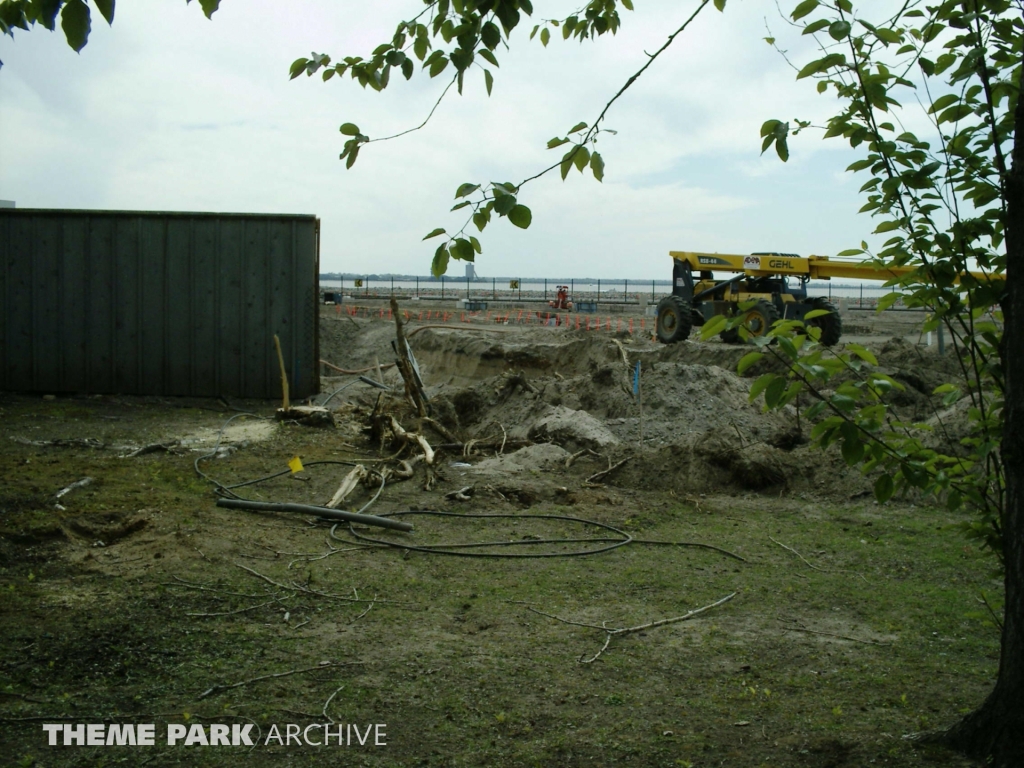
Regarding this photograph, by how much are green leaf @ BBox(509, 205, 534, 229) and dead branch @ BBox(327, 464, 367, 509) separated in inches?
205

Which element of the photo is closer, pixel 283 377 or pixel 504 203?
pixel 504 203

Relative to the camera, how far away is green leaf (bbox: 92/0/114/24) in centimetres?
204

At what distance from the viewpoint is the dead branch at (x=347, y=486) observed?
7401 millimetres

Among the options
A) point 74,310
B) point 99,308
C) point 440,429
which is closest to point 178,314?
point 99,308

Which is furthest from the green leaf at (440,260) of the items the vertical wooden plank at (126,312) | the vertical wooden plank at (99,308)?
the vertical wooden plank at (99,308)

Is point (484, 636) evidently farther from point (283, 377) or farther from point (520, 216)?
point (283, 377)

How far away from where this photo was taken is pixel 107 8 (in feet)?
6.72

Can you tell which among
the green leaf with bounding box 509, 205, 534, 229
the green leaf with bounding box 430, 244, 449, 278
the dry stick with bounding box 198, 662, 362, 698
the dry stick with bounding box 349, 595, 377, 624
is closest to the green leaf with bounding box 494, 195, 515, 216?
the green leaf with bounding box 509, 205, 534, 229

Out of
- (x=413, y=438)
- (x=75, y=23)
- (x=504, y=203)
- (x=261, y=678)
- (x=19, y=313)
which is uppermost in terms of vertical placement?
(x=75, y=23)

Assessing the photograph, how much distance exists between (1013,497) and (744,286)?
61.0ft

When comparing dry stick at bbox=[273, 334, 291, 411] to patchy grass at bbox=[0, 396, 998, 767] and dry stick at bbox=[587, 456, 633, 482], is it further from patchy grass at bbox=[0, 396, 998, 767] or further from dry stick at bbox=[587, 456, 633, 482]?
dry stick at bbox=[587, 456, 633, 482]

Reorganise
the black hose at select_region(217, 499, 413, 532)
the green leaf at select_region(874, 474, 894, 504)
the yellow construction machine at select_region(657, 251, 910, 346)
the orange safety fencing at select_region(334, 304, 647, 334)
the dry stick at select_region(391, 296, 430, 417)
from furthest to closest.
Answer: the orange safety fencing at select_region(334, 304, 647, 334) → the yellow construction machine at select_region(657, 251, 910, 346) → the dry stick at select_region(391, 296, 430, 417) → the black hose at select_region(217, 499, 413, 532) → the green leaf at select_region(874, 474, 894, 504)

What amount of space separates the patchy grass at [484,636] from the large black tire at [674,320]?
43.4 ft

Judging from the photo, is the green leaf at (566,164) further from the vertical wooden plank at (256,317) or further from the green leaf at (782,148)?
the vertical wooden plank at (256,317)
